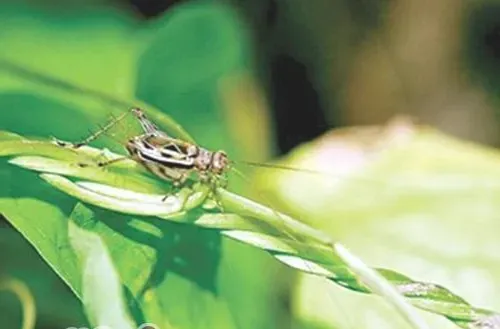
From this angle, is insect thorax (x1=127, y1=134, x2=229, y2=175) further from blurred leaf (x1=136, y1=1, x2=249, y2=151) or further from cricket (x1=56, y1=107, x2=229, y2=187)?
blurred leaf (x1=136, y1=1, x2=249, y2=151)

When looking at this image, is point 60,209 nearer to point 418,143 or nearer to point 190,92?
point 190,92

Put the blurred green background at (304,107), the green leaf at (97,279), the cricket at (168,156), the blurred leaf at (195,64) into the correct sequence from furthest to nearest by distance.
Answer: the blurred leaf at (195,64)
the blurred green background at (304,107)
the cricket at (168,156)
the green leaf at (97,279)

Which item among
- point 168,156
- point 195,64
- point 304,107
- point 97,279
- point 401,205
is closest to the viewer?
point 97,279

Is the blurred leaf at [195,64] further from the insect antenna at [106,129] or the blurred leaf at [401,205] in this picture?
the insect antenna at [106,129]

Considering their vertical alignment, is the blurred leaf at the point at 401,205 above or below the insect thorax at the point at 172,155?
above

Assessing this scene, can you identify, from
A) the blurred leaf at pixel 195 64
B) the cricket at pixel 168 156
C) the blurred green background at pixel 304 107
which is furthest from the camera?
the blurred leaf at pixel 195 64

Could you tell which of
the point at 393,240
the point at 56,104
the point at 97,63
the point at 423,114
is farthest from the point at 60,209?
the point at 423,114

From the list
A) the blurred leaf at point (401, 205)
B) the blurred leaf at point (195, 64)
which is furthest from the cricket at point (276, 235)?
the blurred leaf at point (195, 64)

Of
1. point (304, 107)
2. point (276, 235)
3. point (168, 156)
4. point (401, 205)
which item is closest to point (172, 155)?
point (168, 156)

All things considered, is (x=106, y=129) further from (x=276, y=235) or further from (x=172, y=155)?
(x=276, y=235)
